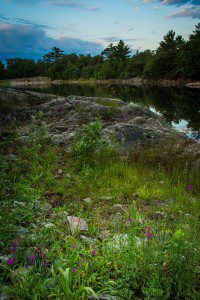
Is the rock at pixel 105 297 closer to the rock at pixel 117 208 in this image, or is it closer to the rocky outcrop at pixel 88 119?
the rock at pixel 117 208

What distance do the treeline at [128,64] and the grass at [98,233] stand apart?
75009 millimetres

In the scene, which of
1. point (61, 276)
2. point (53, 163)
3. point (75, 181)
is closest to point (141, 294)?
point (61, 276)

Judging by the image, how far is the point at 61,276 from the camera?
2.96m

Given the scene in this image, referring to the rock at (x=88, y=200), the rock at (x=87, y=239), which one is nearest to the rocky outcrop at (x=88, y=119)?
the rock at (x=88, y=200)

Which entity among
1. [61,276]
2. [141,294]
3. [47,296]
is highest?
[61,276]

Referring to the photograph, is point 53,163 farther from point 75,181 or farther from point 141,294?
point 141,294

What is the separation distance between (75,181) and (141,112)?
904 centimetres

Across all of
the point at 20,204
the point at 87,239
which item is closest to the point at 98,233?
the point at 87,239

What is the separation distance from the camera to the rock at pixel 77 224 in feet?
14.0

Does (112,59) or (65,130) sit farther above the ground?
(112,59)

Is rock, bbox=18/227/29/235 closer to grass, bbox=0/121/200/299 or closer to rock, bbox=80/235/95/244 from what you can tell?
grass, bbox=0/121/200/299

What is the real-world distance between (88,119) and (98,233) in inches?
333

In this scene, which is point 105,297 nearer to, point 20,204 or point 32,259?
point 32,259

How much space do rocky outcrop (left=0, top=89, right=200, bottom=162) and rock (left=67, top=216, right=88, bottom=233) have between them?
17.2 ft
